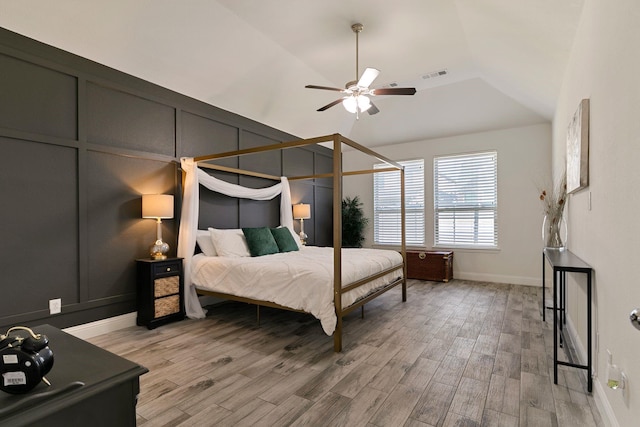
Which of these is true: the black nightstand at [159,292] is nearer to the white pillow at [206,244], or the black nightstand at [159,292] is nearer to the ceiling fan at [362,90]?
the white pillow at [206,244]

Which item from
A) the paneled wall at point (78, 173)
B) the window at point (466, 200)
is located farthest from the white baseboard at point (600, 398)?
the paneled wall at point (78, 173)

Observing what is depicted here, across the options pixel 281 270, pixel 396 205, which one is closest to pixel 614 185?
pixel 281 270

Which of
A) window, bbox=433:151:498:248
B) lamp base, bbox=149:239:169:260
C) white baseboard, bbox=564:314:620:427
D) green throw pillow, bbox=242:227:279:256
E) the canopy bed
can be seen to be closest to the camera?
white baseboard, bbox=564:314:620:427

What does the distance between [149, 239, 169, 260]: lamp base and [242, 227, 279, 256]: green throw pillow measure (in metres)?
1.03

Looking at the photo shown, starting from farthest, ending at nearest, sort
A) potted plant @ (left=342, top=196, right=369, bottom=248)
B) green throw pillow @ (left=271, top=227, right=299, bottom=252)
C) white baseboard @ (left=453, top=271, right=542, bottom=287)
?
potted plant @ (left=342, top=196, right=369, bottom=248), white baseboard @ (left=453, top=271, right=542, bottom=287), green throw pillow @ (left=271, top=227, right=299, bottom=252)

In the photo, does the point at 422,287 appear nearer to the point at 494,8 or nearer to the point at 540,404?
the point at 540,404

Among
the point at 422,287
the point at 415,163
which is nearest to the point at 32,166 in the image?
the point at 422,287

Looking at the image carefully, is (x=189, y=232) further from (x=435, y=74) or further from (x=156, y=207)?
(x=435, y=74)

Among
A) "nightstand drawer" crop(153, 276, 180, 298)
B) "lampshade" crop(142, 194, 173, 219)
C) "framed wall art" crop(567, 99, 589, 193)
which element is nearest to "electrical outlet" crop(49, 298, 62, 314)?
"nightstand drawer" crop(153, 276, 180, 298)

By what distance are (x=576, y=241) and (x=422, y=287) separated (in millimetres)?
2846

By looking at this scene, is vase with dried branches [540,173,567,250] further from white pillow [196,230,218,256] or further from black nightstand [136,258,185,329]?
black nightstand [136,258,185,329]

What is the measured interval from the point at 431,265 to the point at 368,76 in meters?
3.80

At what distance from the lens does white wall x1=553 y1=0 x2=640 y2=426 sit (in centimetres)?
145

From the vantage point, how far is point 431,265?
19.7 feet
